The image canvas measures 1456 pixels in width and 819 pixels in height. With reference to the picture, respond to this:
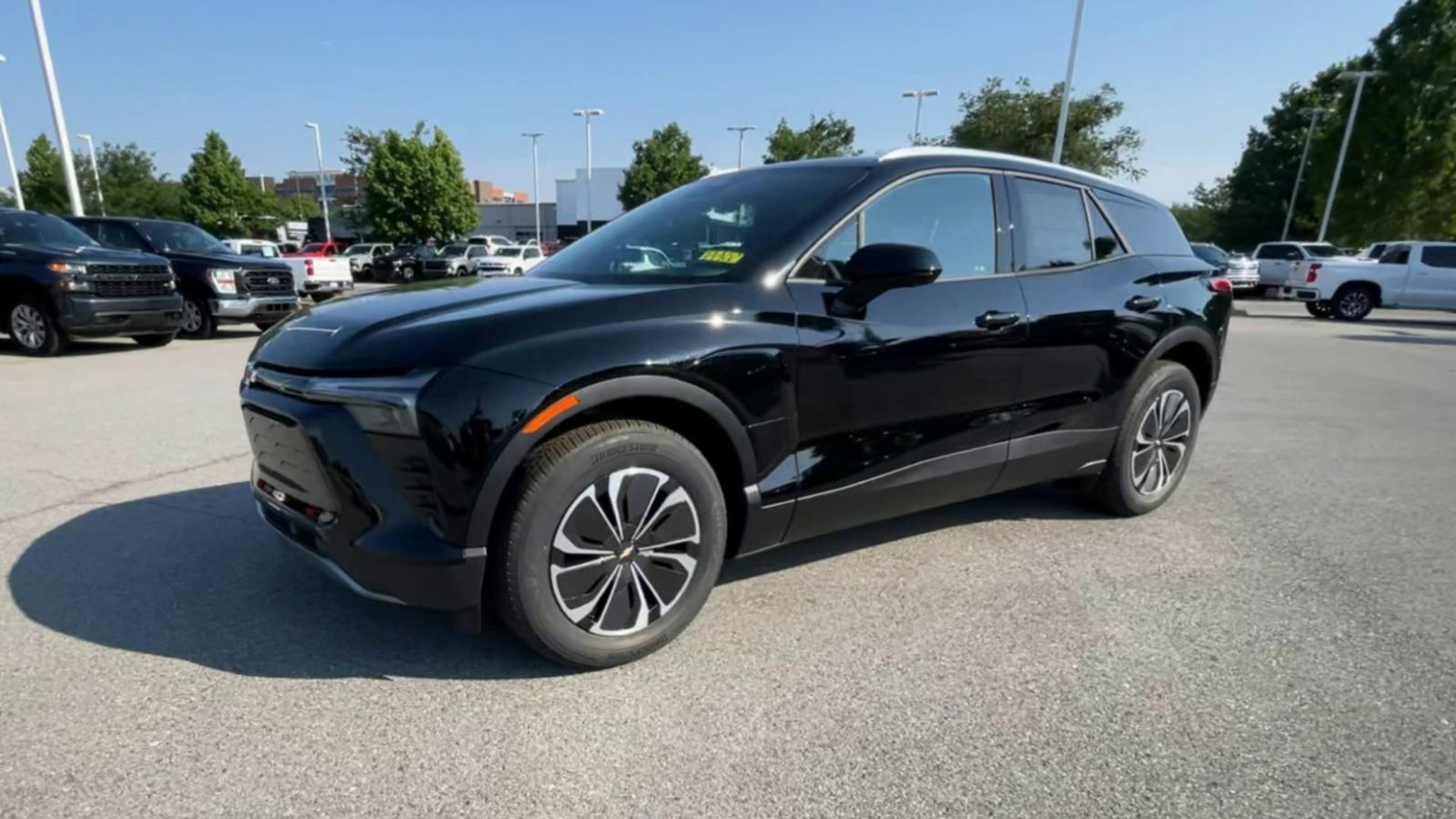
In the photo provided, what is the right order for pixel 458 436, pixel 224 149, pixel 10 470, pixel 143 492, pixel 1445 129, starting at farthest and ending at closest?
1. pixel 224 149
2. pixel 1445 129
3. pixel 10 470
4. pixel 143 492
5. pixel 458 436

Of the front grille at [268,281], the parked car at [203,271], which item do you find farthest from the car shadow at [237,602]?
the front grille at [268,281]

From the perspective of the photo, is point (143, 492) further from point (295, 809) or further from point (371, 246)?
point (371, 246)

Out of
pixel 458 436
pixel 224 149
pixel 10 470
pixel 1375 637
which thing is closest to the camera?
pixel 458 436

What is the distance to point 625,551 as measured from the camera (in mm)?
2449

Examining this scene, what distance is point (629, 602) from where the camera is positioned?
250 cm

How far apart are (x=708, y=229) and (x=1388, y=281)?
21903 millimetres

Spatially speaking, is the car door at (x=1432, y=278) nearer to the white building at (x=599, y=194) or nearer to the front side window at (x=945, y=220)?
the front side window at (x=945, y=220)

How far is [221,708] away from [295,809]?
59cm

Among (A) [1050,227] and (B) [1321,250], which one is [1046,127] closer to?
(B) [1321,250]

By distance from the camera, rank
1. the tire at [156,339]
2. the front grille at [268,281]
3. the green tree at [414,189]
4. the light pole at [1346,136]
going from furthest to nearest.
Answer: the green tree at [414,189], the light pole at [1346,136], the front grille at [268,281], the tire at [156,339]

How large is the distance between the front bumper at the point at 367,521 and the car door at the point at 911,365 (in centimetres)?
121

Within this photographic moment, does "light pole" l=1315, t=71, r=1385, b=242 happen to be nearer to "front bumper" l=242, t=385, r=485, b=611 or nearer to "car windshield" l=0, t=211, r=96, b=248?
"front bumper" l=242, t=385, r=485, b=611

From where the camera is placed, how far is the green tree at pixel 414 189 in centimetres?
3750

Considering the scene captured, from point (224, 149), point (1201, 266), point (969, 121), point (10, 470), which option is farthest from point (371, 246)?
point (1201, 266)
